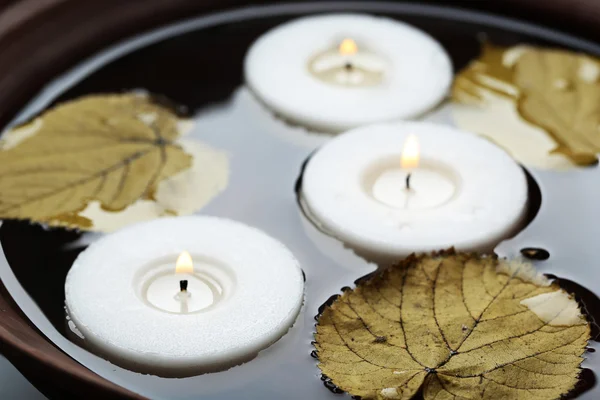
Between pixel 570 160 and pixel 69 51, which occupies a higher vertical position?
pixel 69 51

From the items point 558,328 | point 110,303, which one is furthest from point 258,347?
point 558,328

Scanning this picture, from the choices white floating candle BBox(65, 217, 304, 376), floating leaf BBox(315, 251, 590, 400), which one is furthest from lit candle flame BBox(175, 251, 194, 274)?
floating leaf BBox(315, 251, 590, 400)

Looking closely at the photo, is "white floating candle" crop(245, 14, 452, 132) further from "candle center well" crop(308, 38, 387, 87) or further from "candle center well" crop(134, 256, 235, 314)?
"candle center well" crop(134, 256, 235, 314)

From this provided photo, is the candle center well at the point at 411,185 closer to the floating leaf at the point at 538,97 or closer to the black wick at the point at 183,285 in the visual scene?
the floating leaf at the point at 538,97

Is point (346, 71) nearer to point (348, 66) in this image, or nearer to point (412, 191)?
point (348, 66)

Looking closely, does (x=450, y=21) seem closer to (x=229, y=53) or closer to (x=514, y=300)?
(x=229, y=53)

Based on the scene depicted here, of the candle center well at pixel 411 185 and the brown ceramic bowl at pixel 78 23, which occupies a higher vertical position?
the brown ceramic bowl at pixel 78 23

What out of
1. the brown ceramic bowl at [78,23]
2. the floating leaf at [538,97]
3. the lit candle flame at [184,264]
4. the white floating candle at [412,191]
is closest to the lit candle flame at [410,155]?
the white floating candle at [412,191]

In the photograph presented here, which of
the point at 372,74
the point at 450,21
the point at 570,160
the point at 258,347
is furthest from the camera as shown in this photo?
the point at 450,21
